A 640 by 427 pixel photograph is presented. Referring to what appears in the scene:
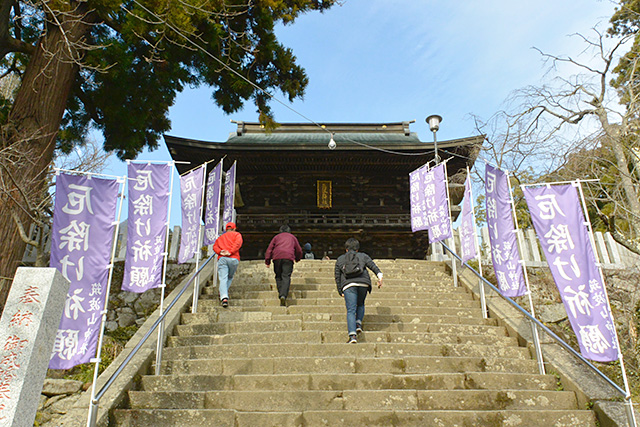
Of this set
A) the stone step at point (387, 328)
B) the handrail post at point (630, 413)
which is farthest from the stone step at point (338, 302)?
the handrail post at point (630, 413)

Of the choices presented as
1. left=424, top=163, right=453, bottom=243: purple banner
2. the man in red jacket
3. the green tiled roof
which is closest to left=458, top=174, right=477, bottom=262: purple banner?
left=424, top=163, right=453, bottom=243: purple banner

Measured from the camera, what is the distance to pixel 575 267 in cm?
509

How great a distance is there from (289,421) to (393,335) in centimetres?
234

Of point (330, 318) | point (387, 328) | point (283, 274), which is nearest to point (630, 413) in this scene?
point (387, 328)

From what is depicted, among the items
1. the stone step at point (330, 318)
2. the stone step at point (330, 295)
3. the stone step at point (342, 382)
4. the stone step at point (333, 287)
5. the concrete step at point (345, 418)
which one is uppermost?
the stone step at point (333, 287)

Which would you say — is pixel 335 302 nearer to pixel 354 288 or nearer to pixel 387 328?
pixel 387 328

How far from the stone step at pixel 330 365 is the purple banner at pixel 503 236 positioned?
141 cm

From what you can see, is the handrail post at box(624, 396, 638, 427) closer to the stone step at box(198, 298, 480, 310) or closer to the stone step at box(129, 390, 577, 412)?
the stone step at box(129, 390, 577, 412)

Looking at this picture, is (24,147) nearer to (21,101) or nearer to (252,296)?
(21,101)

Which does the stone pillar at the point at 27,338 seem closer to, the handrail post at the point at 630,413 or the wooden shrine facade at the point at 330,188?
the handrail post at the point at 630,413

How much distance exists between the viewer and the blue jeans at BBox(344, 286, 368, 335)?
5684 mm

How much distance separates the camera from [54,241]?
4.57 metres

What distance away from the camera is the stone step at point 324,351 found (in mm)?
5527

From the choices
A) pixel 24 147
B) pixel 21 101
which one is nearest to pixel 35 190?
pixel 24 147
